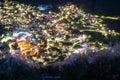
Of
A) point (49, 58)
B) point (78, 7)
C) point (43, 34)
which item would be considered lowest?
point (49, 58)

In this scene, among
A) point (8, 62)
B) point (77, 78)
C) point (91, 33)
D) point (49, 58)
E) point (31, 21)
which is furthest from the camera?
point (31, 21)

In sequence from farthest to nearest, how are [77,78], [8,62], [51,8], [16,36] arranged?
[51,8] < [16,36] < [8,62] < [77,78]

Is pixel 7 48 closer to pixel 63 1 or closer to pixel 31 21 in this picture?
pixel 31 21

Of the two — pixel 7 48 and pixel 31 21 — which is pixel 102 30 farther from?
pixel 7 48

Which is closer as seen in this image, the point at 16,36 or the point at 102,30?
the point at 16,36

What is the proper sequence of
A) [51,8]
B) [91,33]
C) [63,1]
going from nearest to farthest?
[91,33]
[51,8]
[63,1]

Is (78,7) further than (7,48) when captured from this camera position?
Yes

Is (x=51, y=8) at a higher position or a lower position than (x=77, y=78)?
higher

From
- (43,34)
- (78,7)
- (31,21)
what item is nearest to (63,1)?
(78,7)

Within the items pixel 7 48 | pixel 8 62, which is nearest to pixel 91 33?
pixel 7 48
